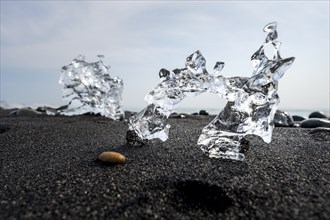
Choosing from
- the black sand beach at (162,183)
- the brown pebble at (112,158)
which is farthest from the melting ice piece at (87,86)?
the brown pebble at (112,158)

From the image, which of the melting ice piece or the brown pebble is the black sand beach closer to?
the brown pebble

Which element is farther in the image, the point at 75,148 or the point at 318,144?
the point at 318,144

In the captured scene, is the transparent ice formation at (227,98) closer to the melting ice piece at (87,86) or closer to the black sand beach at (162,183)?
the black sand beach at (162,183)

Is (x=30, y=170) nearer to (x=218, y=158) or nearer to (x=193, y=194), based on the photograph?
(x=193, y=194)

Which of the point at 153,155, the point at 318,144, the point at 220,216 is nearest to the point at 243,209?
the point at 220,216

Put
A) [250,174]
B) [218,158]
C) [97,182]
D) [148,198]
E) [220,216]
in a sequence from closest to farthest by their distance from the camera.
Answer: [220,216] < [148,198] < [97,182] < [250,174] < [218,158]

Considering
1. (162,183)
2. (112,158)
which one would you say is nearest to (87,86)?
(112,158)
